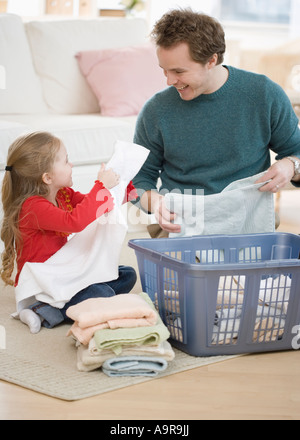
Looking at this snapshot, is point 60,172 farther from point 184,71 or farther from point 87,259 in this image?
point 184,71

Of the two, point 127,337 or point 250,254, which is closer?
point 127,337

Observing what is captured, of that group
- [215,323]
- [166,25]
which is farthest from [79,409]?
[166,25]

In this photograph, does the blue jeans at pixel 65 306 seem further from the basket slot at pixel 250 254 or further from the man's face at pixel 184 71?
the man's face at pixel 184 71

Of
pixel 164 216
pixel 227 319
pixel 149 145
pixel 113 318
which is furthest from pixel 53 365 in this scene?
pixel 149 145

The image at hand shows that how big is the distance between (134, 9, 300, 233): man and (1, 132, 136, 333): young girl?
217mm

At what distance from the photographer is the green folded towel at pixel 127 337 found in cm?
Answer: 163

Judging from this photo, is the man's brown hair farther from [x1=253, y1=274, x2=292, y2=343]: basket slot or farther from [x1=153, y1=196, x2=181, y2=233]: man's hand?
[x1=253, y1=274, x2=292, y2=343]: basket slot

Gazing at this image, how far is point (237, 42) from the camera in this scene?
5121 millimetres

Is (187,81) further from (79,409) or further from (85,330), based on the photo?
(79,409)

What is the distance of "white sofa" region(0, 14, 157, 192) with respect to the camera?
3.14m

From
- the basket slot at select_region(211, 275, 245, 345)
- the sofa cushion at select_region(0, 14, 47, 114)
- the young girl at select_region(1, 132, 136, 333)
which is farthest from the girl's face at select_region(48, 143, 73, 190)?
the sofa cushion at select_region(0, 14, 47, 114)

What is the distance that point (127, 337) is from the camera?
1.63m

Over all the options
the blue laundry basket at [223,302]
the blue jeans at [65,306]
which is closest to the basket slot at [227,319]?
the blue laundry basket at [223,302]

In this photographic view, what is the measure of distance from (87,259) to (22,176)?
323mm
